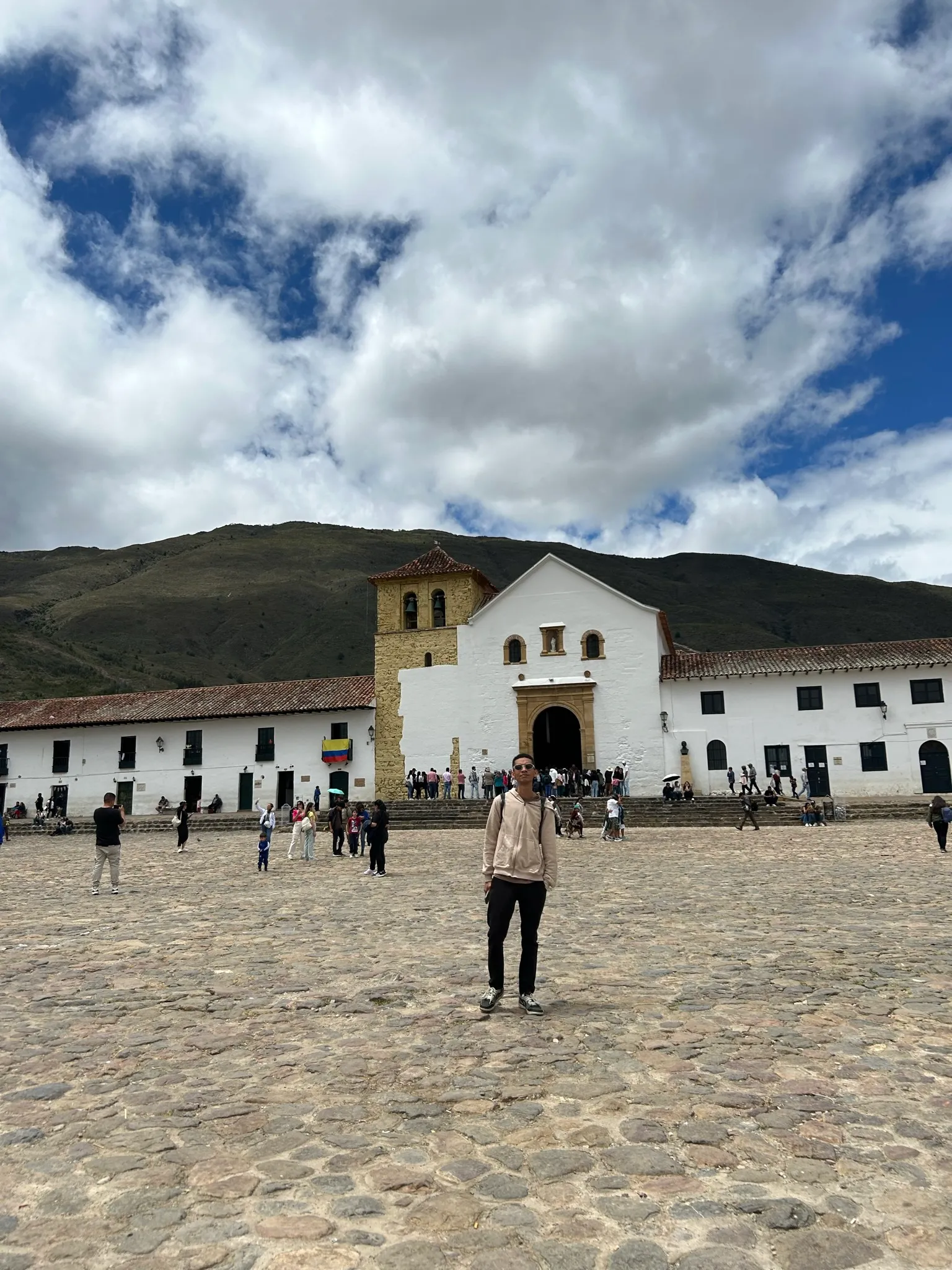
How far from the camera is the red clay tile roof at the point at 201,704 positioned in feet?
121

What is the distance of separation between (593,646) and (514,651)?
3.30 meters

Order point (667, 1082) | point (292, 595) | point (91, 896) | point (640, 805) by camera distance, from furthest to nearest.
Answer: point (292, 595) → point (640, 805) → point (91, 896) → point (667, 1082)

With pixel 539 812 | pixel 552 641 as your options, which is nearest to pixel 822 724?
pixel 552 641

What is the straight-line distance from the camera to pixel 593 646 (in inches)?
1405

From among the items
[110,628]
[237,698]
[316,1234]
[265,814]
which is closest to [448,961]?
[316,1234]

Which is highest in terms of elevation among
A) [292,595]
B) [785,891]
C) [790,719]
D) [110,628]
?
[292,595]

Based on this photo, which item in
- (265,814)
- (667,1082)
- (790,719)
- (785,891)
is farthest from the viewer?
(790,719)

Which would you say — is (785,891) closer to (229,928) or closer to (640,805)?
(229,928)

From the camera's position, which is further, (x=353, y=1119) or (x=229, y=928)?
(x=229, y=928)

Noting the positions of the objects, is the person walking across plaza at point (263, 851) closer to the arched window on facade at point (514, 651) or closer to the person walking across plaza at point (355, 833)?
the person walking across plaza at point (355, 833)

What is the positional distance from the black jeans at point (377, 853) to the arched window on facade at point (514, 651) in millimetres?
21264

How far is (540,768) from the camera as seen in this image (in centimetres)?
3644

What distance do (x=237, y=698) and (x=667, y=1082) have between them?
3593 centimetres

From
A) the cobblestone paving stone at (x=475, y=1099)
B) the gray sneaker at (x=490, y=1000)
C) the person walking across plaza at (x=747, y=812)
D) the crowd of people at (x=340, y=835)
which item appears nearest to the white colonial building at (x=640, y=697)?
the person walking across plaza at (x=747, y=812)
